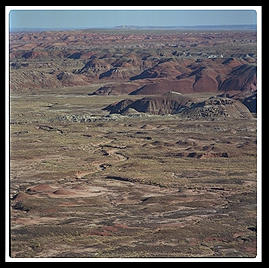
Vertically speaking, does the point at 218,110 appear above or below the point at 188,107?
below

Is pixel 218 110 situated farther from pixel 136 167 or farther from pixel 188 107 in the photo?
pixel 136 167

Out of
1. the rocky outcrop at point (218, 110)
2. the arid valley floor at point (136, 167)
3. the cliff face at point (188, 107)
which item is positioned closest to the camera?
the arid valley floor at point (136, 167)

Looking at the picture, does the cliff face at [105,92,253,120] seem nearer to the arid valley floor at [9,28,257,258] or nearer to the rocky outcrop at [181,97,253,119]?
the rocky outcrop at [181,97,253,119]

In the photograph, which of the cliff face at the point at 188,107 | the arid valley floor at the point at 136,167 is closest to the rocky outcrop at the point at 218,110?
the cliff face at the point at 188,107

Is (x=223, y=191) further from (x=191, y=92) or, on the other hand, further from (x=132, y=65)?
(x=132, y=65)

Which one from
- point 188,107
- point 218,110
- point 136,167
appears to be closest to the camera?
point 136,167

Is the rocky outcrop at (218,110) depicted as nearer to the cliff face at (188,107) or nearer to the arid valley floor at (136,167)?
the cliff face at (188,107)

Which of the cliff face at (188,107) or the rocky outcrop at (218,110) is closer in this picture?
the rocky outcrop at (218,110)

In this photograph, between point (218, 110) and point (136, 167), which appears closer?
point (136, 167)

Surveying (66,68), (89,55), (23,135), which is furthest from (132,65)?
(23,135)

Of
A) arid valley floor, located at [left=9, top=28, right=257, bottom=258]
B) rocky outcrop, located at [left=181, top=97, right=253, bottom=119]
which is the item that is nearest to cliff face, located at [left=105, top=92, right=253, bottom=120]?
rocky outcrop, located at [left=181, top=97, right=253, bottom=119]

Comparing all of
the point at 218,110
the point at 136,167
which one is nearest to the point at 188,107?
the point at 218,110
